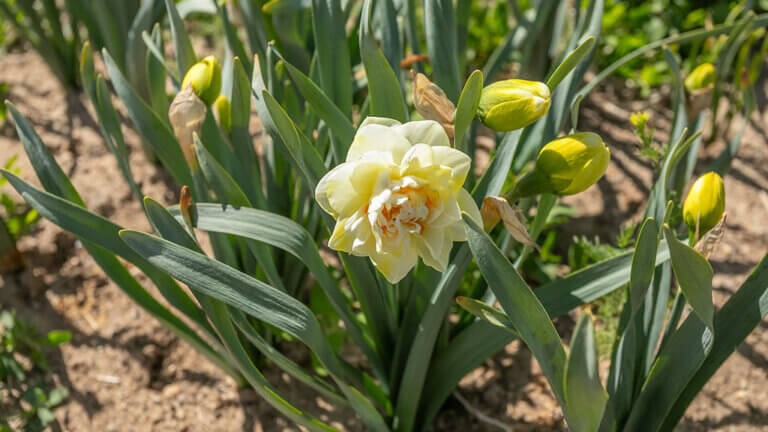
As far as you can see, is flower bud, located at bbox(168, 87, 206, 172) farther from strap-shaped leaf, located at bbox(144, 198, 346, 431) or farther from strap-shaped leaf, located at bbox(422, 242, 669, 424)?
strap-shaped leaf, located at bbox(422, 242, 669, 424)

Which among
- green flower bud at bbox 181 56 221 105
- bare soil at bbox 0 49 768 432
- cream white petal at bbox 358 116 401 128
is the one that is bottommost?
bare soil at bbox 0 49 768 432

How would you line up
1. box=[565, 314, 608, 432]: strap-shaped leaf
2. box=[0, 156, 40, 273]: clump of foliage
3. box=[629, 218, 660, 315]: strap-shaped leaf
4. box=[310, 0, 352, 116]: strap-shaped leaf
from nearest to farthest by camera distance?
box=[565, 314, 608, 432]: strap-shaped leaf < box=[629, 218, 660, 315]: strap-shaped leaf < box=[310, 0, 352, 116]: strap-shaped leaf < box=[0, 156, 40, 273]: clump of foliage

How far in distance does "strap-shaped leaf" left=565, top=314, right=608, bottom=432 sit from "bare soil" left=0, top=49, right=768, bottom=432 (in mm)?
544

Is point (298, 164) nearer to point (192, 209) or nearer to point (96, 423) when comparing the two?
point (192, 209)

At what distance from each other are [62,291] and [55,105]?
74 centimetres

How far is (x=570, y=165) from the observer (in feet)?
2.80

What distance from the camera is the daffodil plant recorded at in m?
0.78

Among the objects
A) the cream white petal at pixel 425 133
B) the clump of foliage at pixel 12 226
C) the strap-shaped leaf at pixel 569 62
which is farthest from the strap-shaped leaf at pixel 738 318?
the clump of foliage at pixel 12 226

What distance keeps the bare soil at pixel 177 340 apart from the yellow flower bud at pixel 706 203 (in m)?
0.62

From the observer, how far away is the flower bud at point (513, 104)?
827mm

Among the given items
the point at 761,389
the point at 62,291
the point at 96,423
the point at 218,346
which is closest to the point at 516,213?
the point at 218,346

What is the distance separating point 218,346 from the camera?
1157mm

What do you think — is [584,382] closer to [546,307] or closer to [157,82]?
[546,307]

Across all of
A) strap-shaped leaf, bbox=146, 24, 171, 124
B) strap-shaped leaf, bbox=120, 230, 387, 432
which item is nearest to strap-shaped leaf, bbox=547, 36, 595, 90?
strap-shaped leaf, bbox=120, 230, 387, 432
